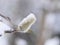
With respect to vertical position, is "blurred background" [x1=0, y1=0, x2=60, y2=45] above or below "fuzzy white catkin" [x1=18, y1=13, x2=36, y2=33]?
above

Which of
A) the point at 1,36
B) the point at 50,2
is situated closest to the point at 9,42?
the point at 1,36

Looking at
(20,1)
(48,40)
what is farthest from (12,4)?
(48,40)

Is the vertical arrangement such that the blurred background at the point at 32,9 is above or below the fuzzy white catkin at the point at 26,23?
above

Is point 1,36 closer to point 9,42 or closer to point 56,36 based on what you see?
point 9,42
